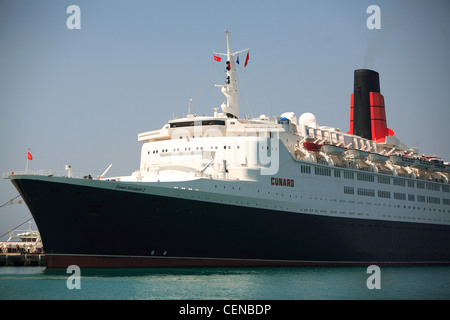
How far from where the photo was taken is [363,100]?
5175 centimetres

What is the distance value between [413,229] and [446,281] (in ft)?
48.7

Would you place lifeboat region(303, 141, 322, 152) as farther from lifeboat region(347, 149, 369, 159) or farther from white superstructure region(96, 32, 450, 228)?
lifeboat region(347, 149, 369, 159)

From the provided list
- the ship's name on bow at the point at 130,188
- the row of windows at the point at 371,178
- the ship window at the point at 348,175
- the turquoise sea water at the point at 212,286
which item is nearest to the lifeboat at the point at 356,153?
the row of windows at the point at 371,178

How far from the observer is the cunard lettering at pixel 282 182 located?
35841mm

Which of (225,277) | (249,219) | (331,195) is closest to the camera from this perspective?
(225,277)

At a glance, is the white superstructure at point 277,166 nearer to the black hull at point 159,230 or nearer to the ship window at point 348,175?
the ship window at point 348,175

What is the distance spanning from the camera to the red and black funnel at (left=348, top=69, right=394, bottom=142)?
51375 mm

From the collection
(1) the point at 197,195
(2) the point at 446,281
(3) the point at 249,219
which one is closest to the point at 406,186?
(2) the point at 446,281

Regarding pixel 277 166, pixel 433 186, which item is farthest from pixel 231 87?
pixel 433 186

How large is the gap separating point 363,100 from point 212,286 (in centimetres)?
3068

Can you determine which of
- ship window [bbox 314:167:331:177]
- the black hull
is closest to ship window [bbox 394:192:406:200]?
ship window [bbox 314:167:331:177]

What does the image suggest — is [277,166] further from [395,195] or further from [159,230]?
[395,195]
